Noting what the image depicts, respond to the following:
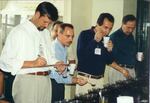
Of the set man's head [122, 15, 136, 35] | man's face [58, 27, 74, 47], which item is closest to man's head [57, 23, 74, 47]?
man's face [58, 27, 74, 47]

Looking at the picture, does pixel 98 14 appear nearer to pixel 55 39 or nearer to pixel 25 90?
pixel 55 39

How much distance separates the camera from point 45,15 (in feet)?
4.71

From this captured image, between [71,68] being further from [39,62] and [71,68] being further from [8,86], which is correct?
[8,86]

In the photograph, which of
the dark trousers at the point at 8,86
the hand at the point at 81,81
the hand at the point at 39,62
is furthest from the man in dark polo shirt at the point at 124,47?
the dark trousers at the point at 8,86

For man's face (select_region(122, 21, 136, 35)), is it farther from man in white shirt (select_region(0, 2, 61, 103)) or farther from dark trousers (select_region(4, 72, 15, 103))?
dark trousers (select_region(4, 72, 15, 103))

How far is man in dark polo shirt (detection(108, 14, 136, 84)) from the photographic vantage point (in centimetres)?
151

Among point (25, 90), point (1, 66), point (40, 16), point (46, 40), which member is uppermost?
point (40, 16)

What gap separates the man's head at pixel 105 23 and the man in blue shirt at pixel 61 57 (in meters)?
0.14

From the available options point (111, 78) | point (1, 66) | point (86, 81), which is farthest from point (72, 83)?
point (1, 66)

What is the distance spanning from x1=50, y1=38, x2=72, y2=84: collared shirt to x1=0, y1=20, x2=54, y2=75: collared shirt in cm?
5

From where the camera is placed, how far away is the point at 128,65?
1.54 metres

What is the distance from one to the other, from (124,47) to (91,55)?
160mm

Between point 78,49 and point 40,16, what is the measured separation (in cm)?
24

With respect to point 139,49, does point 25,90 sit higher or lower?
lower
